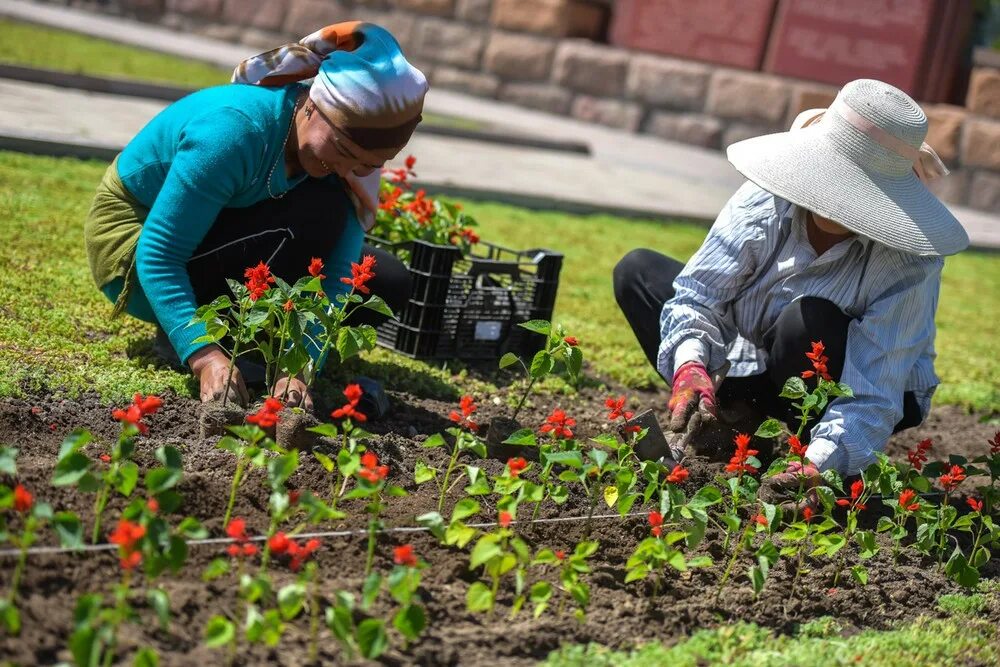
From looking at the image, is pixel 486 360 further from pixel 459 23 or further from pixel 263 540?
pixel 459 23

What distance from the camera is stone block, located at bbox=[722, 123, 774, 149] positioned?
37.3ft

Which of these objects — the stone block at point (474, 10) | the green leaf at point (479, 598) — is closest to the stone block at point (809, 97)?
the stone block at point (474, 10)

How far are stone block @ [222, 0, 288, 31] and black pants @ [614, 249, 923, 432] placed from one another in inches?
451

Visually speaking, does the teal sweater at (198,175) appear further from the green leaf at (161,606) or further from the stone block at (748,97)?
the stone block at (748,97)

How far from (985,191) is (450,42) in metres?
5.89

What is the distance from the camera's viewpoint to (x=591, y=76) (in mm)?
12445

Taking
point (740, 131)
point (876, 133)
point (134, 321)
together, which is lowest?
point (134, 321)

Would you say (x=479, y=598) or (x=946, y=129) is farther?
(x=946, y=129)

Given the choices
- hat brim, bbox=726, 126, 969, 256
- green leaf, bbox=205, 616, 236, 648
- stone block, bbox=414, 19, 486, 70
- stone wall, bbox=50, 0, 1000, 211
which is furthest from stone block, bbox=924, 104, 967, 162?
green leaf, bbox=205, 616, 236, 648

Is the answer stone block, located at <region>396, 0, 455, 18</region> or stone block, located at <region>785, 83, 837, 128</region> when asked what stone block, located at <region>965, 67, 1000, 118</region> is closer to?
stone block, located at <region>785, 83, 837, 128</region>

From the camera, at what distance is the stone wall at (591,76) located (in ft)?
34.3

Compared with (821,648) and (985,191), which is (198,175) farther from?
(985,191)

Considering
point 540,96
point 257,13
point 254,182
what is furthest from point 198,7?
point 254,182

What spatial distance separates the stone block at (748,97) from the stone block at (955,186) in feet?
5.16
